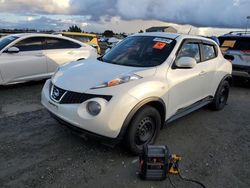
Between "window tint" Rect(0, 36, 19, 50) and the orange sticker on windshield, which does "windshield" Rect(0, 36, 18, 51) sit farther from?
the orange sticker on windshield

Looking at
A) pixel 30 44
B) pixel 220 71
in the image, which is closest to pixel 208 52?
pixel 220 71

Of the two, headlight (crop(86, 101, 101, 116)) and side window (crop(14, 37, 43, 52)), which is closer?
headlight (crop(86, 101, 101, 116))

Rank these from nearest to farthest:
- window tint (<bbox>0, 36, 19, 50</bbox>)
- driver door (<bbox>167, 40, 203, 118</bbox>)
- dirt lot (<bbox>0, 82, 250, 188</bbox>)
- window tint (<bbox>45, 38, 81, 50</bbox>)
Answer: dirt lot (<bbox>0, 82, 250, 188</bbox>) → driver door (<bbox>167, 40, 203, 118</bbox>) → window tint (<bbox>0, 36, 19, 50</bbox>) → window tint (<bbox>45, 38, 81, 50</bbox>)

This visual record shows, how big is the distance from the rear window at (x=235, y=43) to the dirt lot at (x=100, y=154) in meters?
3.63

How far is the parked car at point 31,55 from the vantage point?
6.66m

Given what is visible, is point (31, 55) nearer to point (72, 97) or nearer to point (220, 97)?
point (72, 97)

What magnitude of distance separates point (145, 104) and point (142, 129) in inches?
14.7

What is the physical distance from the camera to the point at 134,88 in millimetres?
3309

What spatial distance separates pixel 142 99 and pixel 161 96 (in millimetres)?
450

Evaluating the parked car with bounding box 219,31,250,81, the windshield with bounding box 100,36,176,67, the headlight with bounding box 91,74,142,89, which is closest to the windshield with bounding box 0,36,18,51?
the windshield with bounding box 100,36,176,67

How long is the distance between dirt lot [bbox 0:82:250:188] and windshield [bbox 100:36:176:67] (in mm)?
1304

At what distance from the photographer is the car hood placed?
3.37m

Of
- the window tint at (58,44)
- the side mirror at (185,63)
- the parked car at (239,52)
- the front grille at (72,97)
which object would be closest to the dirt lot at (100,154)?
the front grille at (72,97)

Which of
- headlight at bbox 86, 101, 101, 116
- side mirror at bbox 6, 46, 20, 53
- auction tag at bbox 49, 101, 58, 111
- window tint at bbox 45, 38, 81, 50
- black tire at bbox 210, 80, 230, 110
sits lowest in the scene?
black tire at bbox 210, 80, 230, 110
